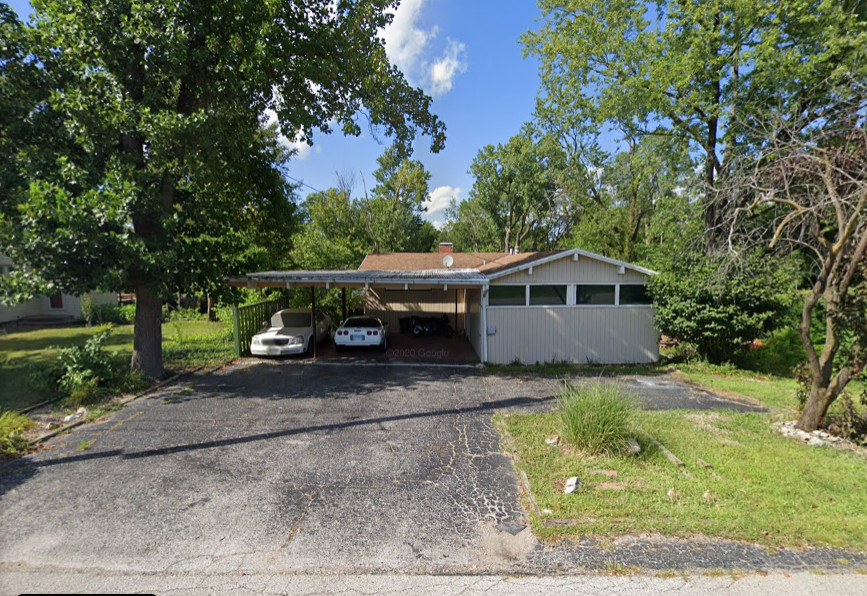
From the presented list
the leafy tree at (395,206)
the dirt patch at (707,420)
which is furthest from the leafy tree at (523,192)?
the dirt patch at (707,420)

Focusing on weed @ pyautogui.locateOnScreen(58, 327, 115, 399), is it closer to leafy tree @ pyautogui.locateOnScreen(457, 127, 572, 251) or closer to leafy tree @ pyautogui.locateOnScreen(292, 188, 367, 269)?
leafy tree @ pyautogui.locateOnScreen(292, 188, 367, 269)

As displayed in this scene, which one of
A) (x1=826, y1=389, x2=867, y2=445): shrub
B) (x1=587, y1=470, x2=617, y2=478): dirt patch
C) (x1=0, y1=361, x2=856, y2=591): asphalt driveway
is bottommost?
(x1=0, y1=361, x2=856, y2=591): asphalt driveway

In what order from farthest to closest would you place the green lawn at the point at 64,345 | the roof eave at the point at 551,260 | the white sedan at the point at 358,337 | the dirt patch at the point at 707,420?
the white sedan at the point at 358,337, the roof eave at the point at 551,260, the green lawn at the point at 64,345, the dirt patch at the point at 707,420

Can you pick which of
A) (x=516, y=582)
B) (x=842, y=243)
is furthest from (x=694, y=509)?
(x=842, y=243)

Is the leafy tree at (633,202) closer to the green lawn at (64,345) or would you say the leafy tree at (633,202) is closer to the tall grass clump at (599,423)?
the tall grass clump at (599,423)

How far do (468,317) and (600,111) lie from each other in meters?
9.30

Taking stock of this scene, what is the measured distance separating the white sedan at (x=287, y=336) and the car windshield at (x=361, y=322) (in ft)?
3.69

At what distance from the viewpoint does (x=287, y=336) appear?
11.1 meters

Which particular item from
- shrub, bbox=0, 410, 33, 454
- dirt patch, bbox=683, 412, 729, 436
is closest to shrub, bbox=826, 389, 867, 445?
dirt patch, bbox=683, 412, 729, 436

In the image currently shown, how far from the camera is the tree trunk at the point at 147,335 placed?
27.6 ft

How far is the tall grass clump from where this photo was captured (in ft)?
16.3

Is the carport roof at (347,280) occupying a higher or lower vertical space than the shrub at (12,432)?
higher

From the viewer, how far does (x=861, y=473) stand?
4.53 meters

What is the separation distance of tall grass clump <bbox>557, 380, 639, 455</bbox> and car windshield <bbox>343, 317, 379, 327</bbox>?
8.22 m
